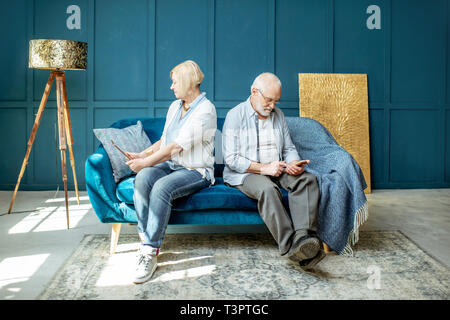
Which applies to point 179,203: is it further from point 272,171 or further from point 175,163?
point 272,171

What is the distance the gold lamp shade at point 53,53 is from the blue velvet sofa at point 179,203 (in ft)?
4.36

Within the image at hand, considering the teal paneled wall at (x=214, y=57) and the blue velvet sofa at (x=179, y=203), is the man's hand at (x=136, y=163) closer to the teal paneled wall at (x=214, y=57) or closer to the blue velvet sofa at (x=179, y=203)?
the blue velvet sofa at (x=179, y=203)

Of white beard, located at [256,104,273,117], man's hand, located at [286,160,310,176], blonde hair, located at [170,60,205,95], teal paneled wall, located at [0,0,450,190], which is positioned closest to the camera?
man's hand, located at [286,160,310,176]

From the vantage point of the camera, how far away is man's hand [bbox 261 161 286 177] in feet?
9.11

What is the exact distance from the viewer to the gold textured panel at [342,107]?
5160 millimetres

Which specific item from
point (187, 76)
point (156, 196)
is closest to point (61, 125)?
point (187, 76)

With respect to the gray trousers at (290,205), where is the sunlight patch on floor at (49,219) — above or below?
below

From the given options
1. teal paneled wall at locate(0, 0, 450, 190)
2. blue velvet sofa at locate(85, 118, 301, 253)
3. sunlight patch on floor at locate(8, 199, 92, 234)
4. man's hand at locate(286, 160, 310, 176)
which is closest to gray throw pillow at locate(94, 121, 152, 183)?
blue velvet sofa at locate(85, 118, 301, 253)

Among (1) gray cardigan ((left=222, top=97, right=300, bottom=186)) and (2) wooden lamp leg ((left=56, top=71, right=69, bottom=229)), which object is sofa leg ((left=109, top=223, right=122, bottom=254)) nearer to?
(1) gray cardigan ((left=222, top=97, right=300, bottom=186))

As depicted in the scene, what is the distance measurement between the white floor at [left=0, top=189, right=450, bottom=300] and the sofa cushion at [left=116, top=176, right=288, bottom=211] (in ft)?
1.74

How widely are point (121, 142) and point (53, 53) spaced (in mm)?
1203

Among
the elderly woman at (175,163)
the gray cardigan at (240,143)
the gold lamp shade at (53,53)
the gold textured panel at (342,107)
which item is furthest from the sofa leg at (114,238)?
the gold textured panel at (342,107)
